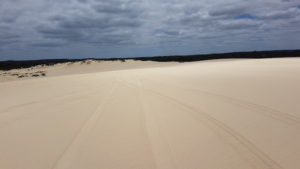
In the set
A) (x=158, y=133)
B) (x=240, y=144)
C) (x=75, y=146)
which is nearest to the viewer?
(x=240, y=144)

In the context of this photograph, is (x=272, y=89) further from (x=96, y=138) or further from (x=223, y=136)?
(x=96, y=138)

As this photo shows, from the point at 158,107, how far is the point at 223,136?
2091mm

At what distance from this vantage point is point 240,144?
Result: 3318mm

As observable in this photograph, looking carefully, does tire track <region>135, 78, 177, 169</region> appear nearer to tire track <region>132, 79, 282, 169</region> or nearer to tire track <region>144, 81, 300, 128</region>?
tire track <region>132, 79, 282, 169</region>

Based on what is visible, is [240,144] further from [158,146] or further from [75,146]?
[75,146]

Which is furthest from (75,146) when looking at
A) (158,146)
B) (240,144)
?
(240,144)

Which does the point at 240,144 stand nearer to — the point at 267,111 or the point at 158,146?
the point at 158,146

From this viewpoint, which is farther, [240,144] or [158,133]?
[158,133]

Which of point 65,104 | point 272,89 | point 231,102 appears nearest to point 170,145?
point 231,102

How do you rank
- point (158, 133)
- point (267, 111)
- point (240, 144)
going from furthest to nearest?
point (267, 111) → point (158, 133) → point (240, 144)

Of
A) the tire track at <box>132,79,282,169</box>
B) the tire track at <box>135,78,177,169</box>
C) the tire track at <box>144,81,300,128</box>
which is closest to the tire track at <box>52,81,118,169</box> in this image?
the tire track at <box>135,78,177,169</box>

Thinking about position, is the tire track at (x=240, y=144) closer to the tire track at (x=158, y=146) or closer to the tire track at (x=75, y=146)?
the tire track at (x=158, y=146)

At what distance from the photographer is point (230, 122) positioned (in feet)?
13.8

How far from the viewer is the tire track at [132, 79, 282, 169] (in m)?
2.80
